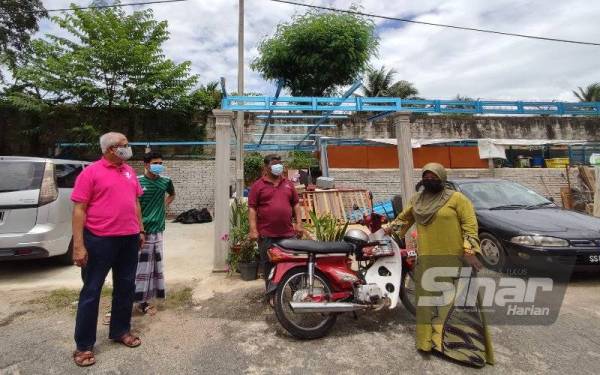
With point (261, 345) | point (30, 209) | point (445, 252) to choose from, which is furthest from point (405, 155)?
point (30, 209)

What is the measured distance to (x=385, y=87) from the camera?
79.6ft

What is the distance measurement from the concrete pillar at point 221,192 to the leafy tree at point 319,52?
38.3 feet

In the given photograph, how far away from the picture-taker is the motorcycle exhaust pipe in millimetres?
2826

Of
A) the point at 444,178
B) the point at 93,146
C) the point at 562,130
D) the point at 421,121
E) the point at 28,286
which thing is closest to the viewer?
the point at 444,178

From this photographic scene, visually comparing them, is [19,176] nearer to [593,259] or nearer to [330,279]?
[330,279]

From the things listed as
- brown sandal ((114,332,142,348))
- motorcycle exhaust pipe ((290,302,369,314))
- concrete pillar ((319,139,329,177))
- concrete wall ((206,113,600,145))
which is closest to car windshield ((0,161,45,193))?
brown sandal ((114,332,142,348))

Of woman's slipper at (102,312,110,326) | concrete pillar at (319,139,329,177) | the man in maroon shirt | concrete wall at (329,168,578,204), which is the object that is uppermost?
concrete pillar at (319,139,329,177)

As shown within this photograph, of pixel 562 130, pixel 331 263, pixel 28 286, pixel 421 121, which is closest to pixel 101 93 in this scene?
pixel 28 286

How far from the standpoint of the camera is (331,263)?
312cm

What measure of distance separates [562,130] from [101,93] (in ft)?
64.5

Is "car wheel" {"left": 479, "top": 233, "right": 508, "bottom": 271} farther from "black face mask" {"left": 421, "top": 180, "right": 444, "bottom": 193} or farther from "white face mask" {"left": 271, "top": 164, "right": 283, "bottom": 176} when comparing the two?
"white face mask" {"left": 271, "top": 164, "right": 283, "bottom": 176}

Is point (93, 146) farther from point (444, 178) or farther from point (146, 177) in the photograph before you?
point (444, 178)

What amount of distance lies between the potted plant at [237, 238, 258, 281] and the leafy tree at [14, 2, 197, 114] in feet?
29.7

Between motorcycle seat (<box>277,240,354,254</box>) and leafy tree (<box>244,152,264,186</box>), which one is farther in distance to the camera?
leafy tree (<box>244,152,264,186</box>)
